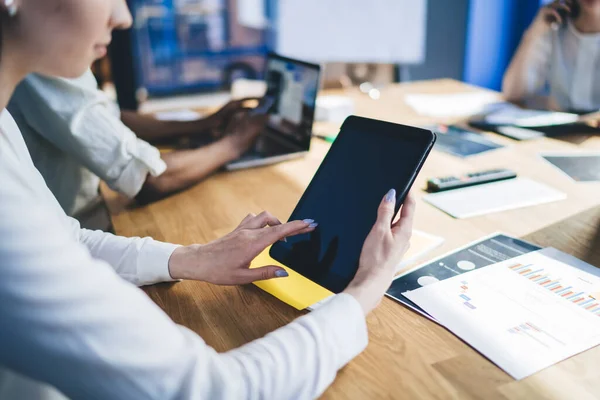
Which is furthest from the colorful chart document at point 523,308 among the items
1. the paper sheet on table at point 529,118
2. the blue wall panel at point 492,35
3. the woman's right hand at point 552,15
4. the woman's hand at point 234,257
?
the blue wall panel at point 492,35

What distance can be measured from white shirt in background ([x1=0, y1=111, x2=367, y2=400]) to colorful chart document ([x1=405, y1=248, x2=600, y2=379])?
0.83ft

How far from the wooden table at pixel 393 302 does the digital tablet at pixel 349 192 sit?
0.09 metres

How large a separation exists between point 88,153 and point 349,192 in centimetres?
66

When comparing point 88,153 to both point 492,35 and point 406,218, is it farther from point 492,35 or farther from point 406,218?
point 492,35

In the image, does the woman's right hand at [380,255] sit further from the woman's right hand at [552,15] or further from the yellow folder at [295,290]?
the woman's right hand at [552,15]

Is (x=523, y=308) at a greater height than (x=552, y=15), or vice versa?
(x=552, y=15)

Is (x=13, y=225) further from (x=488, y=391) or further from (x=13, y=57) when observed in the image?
(x=488, y=391)

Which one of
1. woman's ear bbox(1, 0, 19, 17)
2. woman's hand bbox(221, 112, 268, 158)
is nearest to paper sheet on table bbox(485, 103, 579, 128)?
woman's hand bbox(221, 112, 268, 158)

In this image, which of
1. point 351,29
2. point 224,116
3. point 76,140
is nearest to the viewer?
point 76,140

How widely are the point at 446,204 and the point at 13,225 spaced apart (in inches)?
35.8

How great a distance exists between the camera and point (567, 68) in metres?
2.13

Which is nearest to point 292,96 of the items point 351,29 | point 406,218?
point 406,218

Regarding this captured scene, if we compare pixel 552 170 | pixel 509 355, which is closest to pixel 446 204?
pixel 552 170

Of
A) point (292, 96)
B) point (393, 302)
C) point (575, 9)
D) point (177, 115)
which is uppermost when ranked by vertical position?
point (575, 9)
